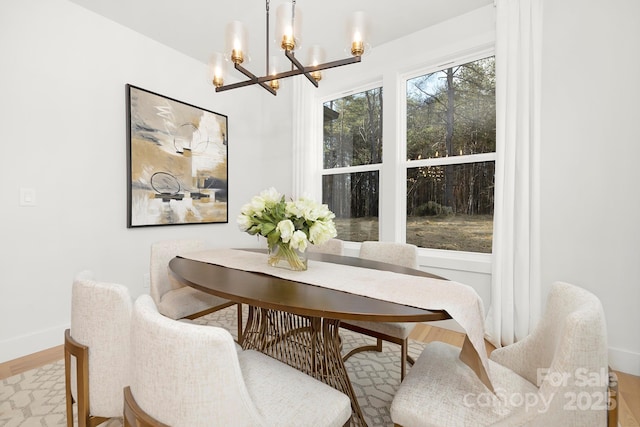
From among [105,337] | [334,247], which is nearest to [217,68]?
[334,247]

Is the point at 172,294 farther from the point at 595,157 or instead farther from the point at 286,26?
the point at 595,157

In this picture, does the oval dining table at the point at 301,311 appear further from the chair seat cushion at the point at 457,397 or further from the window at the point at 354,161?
the window at the point at 354,161

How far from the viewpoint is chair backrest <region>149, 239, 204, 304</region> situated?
6.59ft

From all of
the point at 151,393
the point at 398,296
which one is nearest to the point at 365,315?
the point at 398,296

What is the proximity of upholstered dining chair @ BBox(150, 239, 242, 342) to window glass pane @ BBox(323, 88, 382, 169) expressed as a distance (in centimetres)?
205

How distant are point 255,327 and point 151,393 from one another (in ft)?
3.49

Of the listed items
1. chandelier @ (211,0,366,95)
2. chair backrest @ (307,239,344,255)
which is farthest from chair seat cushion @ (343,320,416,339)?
chandelier @ (211,0,366,95)

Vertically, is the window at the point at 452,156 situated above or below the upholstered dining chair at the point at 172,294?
above

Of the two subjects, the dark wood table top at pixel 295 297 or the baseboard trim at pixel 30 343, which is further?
the baseboard trim at pixel 30 343

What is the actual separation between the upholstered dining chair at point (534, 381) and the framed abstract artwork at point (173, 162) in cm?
273

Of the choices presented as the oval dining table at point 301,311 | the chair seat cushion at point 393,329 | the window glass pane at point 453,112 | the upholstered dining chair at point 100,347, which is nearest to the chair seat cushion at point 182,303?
the oval dining table at point 301,311

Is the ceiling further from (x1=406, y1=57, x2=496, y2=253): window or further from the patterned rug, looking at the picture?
the patterned rug

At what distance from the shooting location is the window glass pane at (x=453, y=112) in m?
2.52

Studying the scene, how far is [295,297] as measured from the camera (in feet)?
3.60
